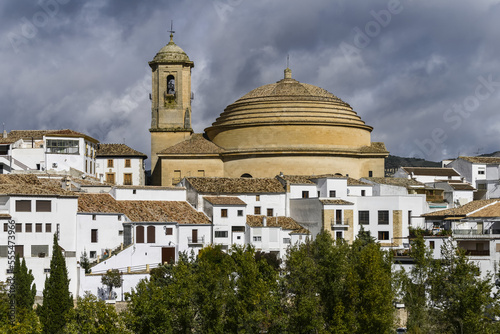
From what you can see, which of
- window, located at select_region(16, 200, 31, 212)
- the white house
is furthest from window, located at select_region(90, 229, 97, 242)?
the white house

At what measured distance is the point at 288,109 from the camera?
207 ft

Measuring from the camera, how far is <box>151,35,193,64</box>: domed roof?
68312mm

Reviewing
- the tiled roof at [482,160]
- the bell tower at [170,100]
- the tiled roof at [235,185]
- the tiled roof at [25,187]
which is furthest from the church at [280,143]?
the tiled roof at [25,187]

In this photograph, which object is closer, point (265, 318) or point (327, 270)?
point (265, 318)

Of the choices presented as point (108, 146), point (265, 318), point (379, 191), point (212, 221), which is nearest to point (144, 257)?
point (212, 221)

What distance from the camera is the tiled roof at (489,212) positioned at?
45.9m

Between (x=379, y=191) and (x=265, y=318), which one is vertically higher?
(x=379, y=191)

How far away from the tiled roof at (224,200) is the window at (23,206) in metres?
10.8

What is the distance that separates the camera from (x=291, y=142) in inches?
2441

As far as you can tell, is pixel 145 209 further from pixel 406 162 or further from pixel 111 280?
pixel 406 162

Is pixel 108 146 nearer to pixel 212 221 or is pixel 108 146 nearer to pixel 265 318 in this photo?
pixel 212 221

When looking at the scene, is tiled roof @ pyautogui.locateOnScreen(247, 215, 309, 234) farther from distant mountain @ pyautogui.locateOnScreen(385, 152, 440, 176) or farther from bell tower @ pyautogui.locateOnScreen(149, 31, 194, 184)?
distant mountain @ pyautogui.locateOnScreen(385, 152, 440, 176)

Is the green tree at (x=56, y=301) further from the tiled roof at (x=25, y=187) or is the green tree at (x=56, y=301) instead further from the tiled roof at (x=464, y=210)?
the tiled roof at (x=464, y=210)

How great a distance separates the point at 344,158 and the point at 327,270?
80.3ft
